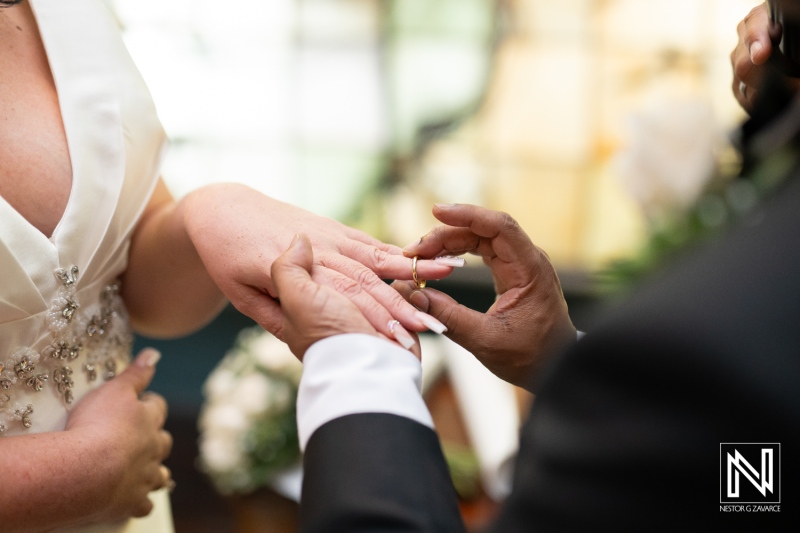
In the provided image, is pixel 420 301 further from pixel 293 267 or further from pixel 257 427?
pixel 257 427

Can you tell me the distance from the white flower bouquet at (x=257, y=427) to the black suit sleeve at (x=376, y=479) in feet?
4.04

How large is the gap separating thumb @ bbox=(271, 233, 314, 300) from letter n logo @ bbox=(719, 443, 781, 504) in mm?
490

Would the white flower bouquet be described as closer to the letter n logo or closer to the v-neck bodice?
the v-neck bodice

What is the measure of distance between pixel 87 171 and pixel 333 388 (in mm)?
492

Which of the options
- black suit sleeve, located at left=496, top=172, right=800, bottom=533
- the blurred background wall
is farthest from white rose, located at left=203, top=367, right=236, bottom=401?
black suit sleeve, located at left=496, top=172, right=800, bottom=533

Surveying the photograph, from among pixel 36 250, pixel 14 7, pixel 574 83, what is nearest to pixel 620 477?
pixel 36 250

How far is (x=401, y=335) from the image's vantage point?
87cm

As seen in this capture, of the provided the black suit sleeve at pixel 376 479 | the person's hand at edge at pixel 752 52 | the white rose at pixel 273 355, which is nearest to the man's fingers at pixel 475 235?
the black suit sleeve at pixel 376 479

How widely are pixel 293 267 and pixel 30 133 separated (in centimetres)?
41

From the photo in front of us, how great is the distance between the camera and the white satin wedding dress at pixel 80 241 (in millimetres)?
926

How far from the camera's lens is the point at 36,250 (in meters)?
0.92

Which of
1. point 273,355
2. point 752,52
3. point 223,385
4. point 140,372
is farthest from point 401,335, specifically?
point 223,385

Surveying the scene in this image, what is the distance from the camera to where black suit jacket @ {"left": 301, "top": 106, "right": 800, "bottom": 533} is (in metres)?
0.50

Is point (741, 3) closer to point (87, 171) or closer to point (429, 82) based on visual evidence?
point (429, 82)
